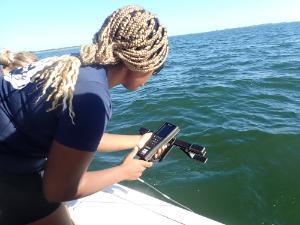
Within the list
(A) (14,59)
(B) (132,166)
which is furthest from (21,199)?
(A) (14,59)

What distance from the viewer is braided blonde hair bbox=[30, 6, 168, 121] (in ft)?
5.64

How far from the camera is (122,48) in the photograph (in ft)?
5.89

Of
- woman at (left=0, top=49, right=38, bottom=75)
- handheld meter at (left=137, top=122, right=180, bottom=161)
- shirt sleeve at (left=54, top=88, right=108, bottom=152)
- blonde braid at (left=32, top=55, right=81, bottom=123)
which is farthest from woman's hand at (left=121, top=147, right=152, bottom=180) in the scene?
woman at (left=0, top=49, right=38, bottom=75)

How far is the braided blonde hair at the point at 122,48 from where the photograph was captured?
172cm

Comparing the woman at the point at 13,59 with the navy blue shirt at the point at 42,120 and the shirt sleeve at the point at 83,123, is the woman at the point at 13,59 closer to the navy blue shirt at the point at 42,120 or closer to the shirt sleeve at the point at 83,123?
the navy blue shirt at the point at 42,120

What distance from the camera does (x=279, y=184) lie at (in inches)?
199

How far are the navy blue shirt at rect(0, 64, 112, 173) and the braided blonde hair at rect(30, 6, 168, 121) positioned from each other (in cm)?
6

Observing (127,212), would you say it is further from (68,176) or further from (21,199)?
(68,176)

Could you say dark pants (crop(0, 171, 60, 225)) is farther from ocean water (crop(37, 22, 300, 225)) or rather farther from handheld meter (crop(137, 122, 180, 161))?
ocean water (crop(37, 22, 300, 225))

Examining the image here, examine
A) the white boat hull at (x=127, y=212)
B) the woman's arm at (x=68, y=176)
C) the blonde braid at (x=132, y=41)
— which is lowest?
the white boat hull at (x=127, y=212)

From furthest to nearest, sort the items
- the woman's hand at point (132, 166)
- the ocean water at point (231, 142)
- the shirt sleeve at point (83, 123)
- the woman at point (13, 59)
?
the ocean water at point (231, 142) < the woman at point (13, 59) < the woman's hand at point (132, 166) < the shirt sleeve at point (83, 123)

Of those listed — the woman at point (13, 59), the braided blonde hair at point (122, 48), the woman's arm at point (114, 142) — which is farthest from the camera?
the woman at point (13, 59)

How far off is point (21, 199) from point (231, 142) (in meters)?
4.70

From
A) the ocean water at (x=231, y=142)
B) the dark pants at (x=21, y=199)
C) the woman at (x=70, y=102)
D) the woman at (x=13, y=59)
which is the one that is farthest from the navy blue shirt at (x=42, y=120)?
the ocean water at (x=231, y=142)
